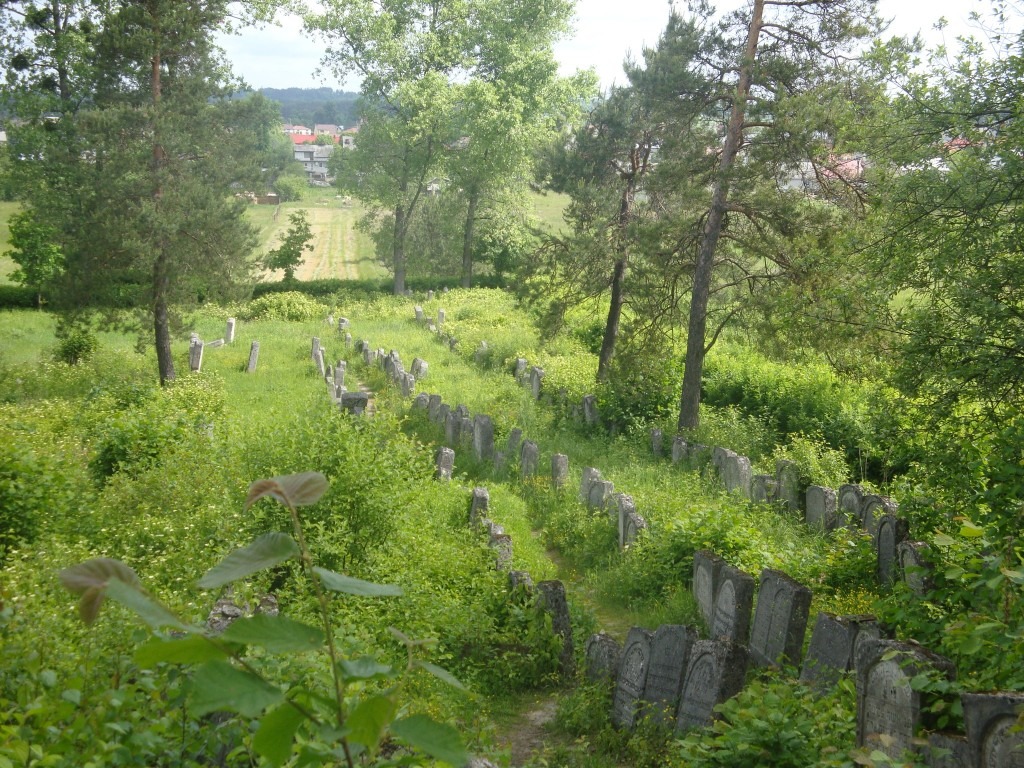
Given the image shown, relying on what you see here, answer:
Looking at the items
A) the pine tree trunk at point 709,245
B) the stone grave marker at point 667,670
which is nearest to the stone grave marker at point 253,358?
the pine tree trunk at point 709,245

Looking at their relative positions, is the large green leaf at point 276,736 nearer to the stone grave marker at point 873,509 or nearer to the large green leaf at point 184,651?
the large green leaf at point 184,651

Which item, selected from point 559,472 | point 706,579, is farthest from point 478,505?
point 706,579

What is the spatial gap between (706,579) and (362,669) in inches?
254

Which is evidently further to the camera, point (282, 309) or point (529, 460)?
point (282, 309)

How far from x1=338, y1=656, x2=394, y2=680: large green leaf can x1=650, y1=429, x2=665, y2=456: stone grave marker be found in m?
13.5

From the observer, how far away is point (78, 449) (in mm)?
10547

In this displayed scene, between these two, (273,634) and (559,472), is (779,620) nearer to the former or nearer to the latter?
(273,634)

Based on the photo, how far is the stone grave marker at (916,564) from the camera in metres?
6.36

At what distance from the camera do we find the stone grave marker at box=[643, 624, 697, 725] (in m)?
5.86

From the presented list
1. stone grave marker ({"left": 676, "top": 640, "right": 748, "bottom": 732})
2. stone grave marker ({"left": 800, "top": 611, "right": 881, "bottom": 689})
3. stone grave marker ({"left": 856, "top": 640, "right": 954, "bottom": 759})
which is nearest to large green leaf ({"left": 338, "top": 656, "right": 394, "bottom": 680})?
stone grave marker ({"left": 856, "top": 640, "right": 954, "bottom": 759})

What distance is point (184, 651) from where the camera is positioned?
158 cm

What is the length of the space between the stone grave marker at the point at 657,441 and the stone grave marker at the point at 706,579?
7027 millimetres

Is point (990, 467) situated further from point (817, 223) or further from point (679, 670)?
point (817, 223)

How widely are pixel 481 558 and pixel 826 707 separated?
4446 millimetres
